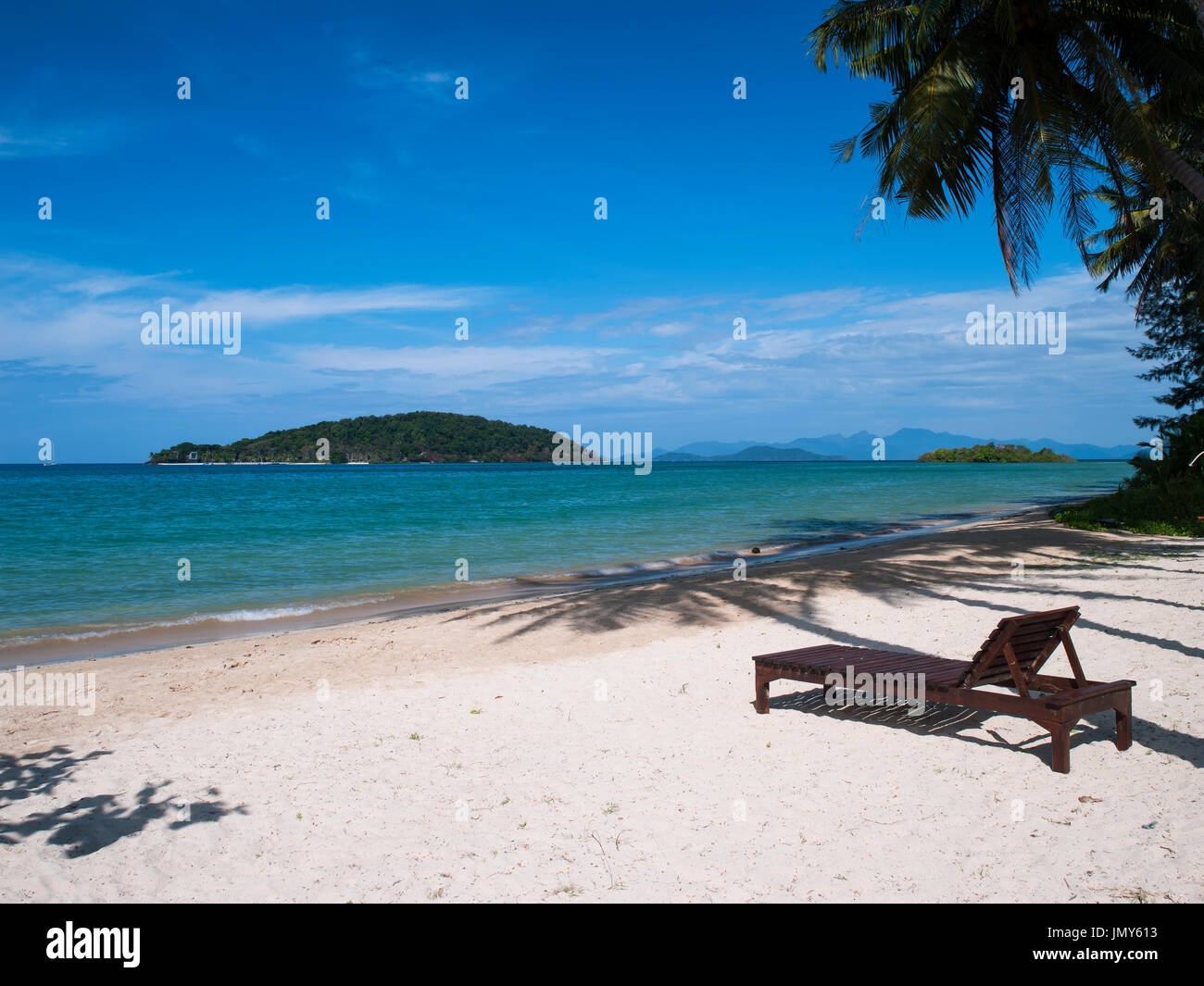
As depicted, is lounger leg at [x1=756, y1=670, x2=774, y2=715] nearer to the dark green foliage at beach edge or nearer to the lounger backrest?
the lounger backrest

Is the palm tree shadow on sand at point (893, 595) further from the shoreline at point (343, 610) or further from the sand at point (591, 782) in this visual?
the shoreline at point (343, 610)

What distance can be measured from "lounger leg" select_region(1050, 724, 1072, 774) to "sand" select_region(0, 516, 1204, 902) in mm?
125

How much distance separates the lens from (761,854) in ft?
13.0

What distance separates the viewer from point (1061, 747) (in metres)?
4.87

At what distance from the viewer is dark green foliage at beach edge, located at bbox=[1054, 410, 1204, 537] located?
17766 millimetres

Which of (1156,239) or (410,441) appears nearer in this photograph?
Answer: (1156,239)

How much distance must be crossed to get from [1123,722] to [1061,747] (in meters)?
0.74

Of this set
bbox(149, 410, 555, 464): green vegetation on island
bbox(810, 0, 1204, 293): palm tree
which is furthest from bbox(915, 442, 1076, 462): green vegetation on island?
bbox(810, 0, 1204, 293): palm tree

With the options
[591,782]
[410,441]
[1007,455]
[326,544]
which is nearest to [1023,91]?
[591,782]

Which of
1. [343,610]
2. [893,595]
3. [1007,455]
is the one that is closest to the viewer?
[893,595]

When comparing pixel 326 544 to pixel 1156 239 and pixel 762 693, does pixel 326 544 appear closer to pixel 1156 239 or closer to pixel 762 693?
pixel 762 693
